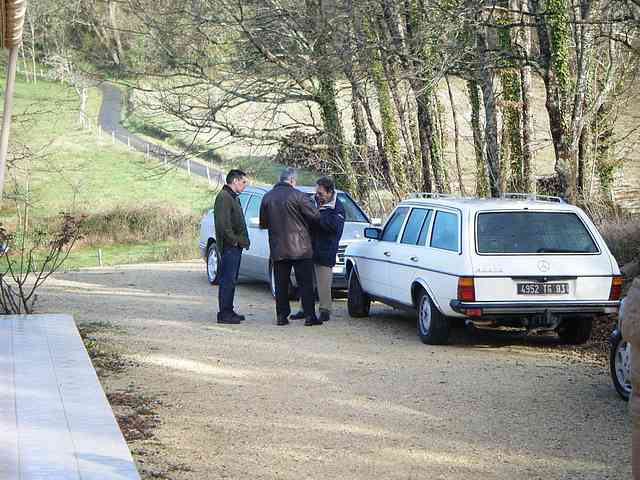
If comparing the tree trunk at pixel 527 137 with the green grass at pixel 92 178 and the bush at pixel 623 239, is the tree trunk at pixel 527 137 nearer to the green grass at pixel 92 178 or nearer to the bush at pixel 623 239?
the bush at pixel 623 239

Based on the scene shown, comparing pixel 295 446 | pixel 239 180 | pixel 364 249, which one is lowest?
pixel 295 446

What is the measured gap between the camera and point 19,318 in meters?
12.6

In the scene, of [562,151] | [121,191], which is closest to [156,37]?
[562,151]

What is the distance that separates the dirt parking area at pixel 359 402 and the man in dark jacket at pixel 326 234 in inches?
25.6

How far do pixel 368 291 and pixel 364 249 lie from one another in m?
0.57

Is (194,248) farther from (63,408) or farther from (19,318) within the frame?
(63,408)

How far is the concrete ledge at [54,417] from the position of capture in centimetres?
597

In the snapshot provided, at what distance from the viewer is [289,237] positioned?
551 inches

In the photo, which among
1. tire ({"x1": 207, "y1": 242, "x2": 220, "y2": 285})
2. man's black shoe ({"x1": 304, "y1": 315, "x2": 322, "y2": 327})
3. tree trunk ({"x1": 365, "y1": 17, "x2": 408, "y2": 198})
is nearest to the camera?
man's black shoe ({"x1": 304, "y1": 315, "x2": 322, "y2": 327})

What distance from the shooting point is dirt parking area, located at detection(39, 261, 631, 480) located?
7.00 m

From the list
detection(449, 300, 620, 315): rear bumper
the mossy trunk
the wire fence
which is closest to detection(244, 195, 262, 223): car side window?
the mossy trunk

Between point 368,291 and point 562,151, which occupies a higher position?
point 562,151

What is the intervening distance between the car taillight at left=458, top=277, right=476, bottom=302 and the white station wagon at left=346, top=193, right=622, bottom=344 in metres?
0.01

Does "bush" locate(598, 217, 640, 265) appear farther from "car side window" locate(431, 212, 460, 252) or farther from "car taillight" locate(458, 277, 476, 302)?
"car taillight" locate(458, 277, 476, 302)
